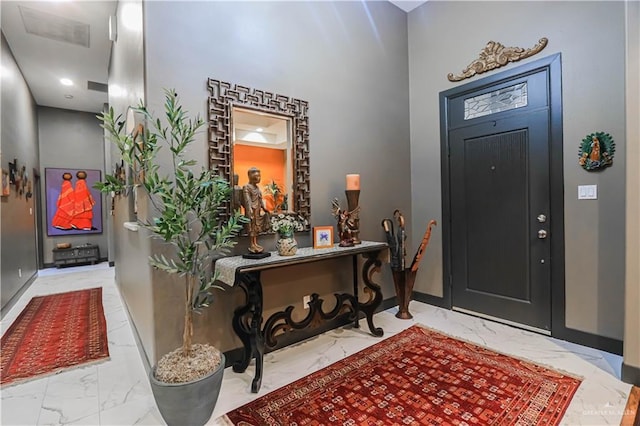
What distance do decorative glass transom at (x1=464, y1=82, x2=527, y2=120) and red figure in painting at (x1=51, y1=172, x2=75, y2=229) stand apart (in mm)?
7734

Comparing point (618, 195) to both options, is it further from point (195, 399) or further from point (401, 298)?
point (195, 399)

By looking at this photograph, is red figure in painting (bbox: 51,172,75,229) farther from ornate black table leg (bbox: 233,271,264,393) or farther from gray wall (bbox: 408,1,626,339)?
gray wall (bbox: 408,1,626,339)

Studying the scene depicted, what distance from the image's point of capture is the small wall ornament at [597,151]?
2449 millimetres

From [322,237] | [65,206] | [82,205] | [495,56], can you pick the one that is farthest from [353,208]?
[65,206]

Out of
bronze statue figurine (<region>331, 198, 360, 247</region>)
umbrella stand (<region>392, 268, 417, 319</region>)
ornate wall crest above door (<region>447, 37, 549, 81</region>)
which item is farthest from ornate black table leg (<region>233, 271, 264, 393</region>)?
ornate wall crest above door (<region>447, 37, 549, 81</region>)

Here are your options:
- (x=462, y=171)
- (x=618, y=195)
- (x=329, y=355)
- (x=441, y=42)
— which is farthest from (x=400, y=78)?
(x=329, y=355)

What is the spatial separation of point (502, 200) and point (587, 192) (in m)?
0.66

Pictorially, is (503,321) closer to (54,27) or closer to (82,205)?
(54,27)

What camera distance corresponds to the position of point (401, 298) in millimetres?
3303

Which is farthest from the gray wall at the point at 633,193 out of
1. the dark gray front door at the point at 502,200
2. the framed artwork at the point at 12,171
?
the framed artwork at the point at 12,171

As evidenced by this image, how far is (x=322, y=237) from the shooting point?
2.73 meters

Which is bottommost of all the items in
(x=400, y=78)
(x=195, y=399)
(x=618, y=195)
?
(x=195, y=399)

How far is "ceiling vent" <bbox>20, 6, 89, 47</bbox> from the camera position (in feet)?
11.7

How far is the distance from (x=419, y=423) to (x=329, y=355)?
924 mm
